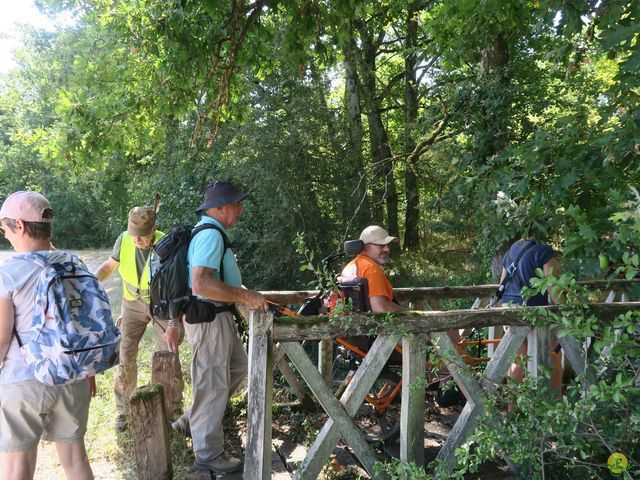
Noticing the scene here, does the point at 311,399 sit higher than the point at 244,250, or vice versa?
the point at 244,250

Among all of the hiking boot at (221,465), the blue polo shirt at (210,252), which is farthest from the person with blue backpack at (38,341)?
the hiking boot at (221,465)

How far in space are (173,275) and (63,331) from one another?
1065 millimetres

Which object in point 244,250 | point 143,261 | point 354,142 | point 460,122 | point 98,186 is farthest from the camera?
point 98,186

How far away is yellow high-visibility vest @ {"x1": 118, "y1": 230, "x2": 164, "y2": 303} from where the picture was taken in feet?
16.0

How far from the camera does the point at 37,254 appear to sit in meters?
2.92

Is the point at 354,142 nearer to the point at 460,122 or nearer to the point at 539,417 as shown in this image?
the point at 460,122

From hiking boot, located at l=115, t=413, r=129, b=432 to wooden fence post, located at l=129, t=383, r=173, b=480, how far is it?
1431 mm

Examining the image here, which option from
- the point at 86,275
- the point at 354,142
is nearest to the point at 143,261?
the point at 86,275

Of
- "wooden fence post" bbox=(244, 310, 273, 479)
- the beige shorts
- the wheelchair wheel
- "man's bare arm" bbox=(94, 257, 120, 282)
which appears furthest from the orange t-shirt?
"man's bare arm" bbox=(94, 257, 120, 282)

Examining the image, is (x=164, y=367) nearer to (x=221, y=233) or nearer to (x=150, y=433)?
(x=150, y=433)

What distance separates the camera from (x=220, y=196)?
3918 millimetres

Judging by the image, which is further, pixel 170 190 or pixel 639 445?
pixel 170 190

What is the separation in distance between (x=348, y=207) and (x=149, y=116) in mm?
6106

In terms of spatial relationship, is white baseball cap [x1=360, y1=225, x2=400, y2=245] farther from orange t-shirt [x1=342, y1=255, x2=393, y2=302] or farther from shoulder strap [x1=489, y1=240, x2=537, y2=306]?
shoulder strap [x1=489, y1=240, x2=537, y2=306]
